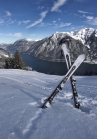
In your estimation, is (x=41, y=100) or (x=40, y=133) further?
(x=41, y=100)

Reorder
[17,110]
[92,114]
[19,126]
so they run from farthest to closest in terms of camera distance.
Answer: [17,110] < [92,114] < [19,126]

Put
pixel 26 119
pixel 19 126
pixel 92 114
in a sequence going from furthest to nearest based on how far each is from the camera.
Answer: pixel 92 114
pixel 26 119
pixel 19 126

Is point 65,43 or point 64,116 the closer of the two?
point 64,116

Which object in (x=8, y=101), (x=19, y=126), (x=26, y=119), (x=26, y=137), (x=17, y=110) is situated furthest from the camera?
(x=8, y=101)

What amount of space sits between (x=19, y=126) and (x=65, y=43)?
3239 mm

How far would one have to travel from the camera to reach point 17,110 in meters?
5.30

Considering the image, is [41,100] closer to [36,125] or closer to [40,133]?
[36,125]

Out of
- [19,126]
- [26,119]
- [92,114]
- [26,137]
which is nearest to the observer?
[26,137]

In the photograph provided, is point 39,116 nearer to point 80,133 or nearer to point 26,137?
point 26,137

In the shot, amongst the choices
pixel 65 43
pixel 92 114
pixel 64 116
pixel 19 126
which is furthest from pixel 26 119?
pixel 65 43

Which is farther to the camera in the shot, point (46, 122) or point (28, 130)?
point (46, 122)

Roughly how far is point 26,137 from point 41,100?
292 centimetres

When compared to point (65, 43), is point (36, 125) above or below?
below

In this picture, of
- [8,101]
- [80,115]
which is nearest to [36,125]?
[80,115]
